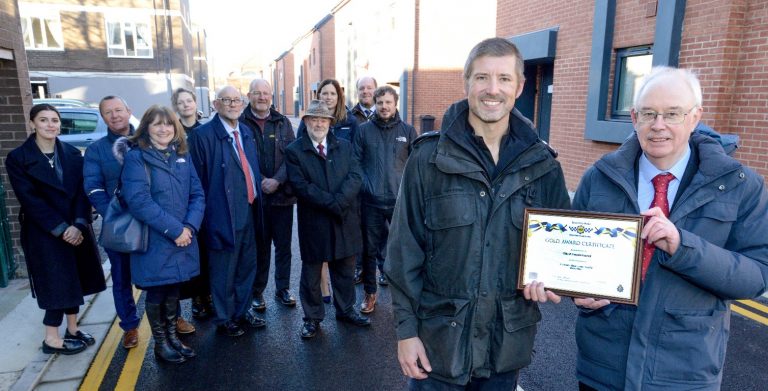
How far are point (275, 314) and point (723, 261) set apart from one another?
413 cm

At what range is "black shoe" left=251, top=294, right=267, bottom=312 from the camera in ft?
16.7

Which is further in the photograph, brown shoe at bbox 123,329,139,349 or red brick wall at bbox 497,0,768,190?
red brick wall at bbox 497,0,768,190

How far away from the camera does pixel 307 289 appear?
449 cm

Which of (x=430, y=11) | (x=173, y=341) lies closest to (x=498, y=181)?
(x=173, y=341)

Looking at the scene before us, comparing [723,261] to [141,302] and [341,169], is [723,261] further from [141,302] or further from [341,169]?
[141,302]

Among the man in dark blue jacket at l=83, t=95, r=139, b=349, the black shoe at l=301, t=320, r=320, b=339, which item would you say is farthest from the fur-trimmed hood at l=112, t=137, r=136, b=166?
the black shoe at l=301, t=320, r=320, b=339

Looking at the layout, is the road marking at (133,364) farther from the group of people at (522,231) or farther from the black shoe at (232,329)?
the group of people at (522,231)

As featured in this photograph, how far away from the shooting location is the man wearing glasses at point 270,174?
492 cm

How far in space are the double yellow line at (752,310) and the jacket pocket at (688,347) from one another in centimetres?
372

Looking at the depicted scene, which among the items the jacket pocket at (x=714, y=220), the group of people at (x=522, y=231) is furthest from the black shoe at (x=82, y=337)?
the jacket pocket at (x=714, y=220)

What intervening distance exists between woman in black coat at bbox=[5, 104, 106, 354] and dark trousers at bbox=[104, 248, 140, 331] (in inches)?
10.7

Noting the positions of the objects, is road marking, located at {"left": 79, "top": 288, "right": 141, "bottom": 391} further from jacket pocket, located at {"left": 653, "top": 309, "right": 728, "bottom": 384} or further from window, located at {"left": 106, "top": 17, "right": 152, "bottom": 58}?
window, located at {"left": 106, "top": 17, "right": 152, "bottom": 58}

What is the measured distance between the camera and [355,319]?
15.6ft

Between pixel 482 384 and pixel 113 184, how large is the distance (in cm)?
338
